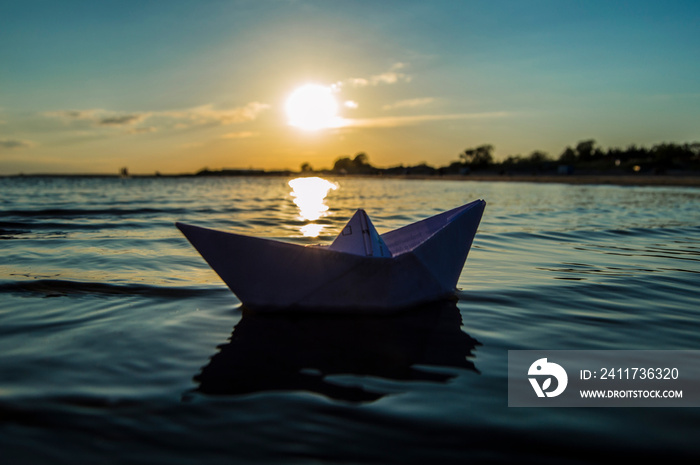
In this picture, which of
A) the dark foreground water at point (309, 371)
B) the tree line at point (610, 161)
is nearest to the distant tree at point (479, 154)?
the tree line at point (610, 161)

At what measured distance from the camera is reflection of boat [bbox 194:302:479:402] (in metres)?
3.20

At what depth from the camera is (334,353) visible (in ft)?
12.2

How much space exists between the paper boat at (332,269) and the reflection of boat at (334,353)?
201mm

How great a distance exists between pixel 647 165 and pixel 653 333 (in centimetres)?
10353

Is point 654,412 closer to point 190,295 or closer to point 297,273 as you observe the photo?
point 297,273

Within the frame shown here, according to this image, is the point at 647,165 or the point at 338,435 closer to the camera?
the point at 338,435

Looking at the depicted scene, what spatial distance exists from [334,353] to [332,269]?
80cm

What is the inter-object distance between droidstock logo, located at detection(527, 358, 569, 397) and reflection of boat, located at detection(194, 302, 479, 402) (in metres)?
0.53

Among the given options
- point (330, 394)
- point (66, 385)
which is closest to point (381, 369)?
point (330, 394)

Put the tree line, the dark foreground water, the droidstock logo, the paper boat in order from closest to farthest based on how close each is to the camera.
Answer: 1. the dark foreground water
2. the droidstock logo
3. the paper boat
4. the tree line

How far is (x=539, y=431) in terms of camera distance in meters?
2.66

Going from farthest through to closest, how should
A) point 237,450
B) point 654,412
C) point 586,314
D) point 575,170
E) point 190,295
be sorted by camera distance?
point 575,170 < point 190,295 < point 586,314 < point 654,412 < point 237,450

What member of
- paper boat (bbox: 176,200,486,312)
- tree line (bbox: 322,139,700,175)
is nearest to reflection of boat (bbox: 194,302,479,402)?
paper boat (bbox: 176,200,486,312)

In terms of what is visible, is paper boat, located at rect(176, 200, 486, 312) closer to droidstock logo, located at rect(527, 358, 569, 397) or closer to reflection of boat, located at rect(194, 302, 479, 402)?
reflection of boat, located at rect(194, 302, 479, 402)
